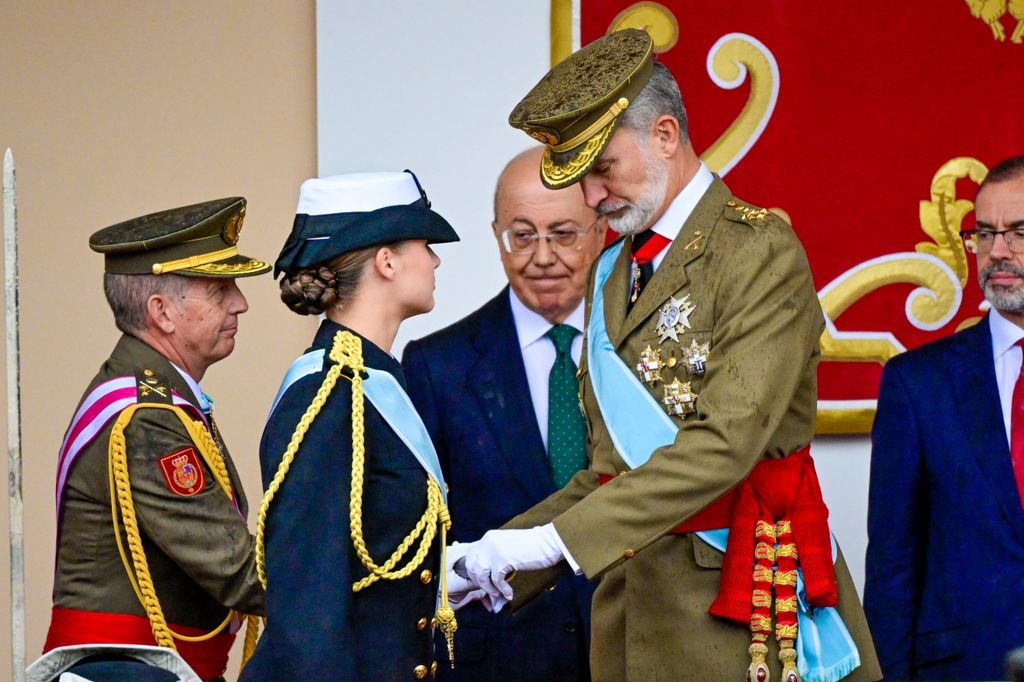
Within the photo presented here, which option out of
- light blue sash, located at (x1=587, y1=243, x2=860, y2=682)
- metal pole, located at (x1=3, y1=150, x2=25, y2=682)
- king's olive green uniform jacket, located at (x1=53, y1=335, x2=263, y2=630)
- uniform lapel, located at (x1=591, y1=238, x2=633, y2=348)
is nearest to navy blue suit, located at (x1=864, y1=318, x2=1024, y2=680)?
light blue sash, located at (x1=587, y1=243, x2=860, y2=682)

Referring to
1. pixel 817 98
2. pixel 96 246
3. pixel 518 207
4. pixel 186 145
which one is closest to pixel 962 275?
pixel 817 98

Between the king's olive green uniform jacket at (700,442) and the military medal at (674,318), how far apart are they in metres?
0.01

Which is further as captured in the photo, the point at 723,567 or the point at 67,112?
the point at 67,112

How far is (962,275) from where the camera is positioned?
14.1ft

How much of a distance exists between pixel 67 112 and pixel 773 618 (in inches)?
94.3

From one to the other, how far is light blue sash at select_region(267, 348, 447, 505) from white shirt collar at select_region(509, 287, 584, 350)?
0.99 m

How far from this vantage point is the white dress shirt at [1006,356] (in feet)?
11.4

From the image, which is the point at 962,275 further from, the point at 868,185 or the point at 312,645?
the point at 312,645

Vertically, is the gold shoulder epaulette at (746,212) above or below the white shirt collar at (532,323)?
above

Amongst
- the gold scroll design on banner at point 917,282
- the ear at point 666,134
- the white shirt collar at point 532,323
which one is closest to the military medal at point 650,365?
the ear at point 666,134

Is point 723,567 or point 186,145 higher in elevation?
point 186,145

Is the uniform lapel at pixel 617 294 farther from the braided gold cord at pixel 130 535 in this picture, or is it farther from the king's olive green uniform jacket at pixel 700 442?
the braided gold cord at pixel 130 535

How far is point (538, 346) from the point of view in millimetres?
3436

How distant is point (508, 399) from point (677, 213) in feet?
2.61
